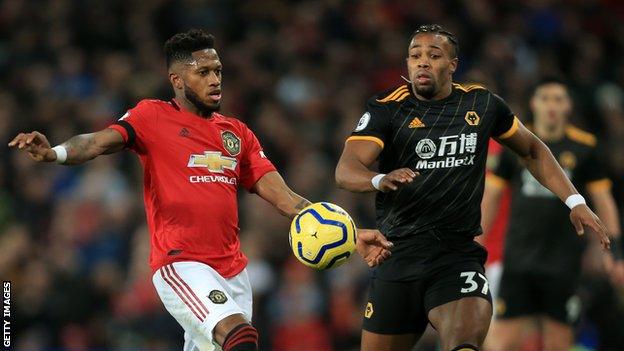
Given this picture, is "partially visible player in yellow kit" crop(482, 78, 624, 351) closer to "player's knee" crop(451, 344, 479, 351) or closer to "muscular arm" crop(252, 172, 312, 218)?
"muscular arm" crop(252, 172, 312, 218)

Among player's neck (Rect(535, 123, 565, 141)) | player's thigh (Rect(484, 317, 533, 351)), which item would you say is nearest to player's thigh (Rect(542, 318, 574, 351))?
player's thigh (Rect(484, 317, 533, 351))

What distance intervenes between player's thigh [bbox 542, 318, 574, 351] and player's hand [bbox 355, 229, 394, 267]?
326 centimetres

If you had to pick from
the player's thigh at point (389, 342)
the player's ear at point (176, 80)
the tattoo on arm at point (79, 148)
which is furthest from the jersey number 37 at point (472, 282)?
the tattoo on arm at point (79, 148)

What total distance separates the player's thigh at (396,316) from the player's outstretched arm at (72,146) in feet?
5.73

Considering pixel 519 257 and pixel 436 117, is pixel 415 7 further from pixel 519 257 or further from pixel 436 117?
pixel 436 117

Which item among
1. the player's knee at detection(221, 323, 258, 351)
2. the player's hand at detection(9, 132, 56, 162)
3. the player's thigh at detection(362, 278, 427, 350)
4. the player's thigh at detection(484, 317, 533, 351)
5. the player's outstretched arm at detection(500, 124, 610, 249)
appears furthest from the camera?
the player's thigh at detection(484, 317, 533, 351)

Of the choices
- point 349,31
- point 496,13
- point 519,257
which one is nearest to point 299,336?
point 519,257

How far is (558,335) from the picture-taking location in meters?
9.38

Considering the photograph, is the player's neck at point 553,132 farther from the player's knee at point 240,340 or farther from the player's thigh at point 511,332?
the player's knee at point 240,340

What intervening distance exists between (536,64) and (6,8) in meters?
6.74

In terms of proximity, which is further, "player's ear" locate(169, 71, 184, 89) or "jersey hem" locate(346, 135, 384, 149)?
"player's ear" locate(169, 71, 184, 89)

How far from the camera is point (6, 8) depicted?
49.5ft

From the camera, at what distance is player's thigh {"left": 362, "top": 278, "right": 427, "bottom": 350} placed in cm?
686

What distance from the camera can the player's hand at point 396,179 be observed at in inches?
241
